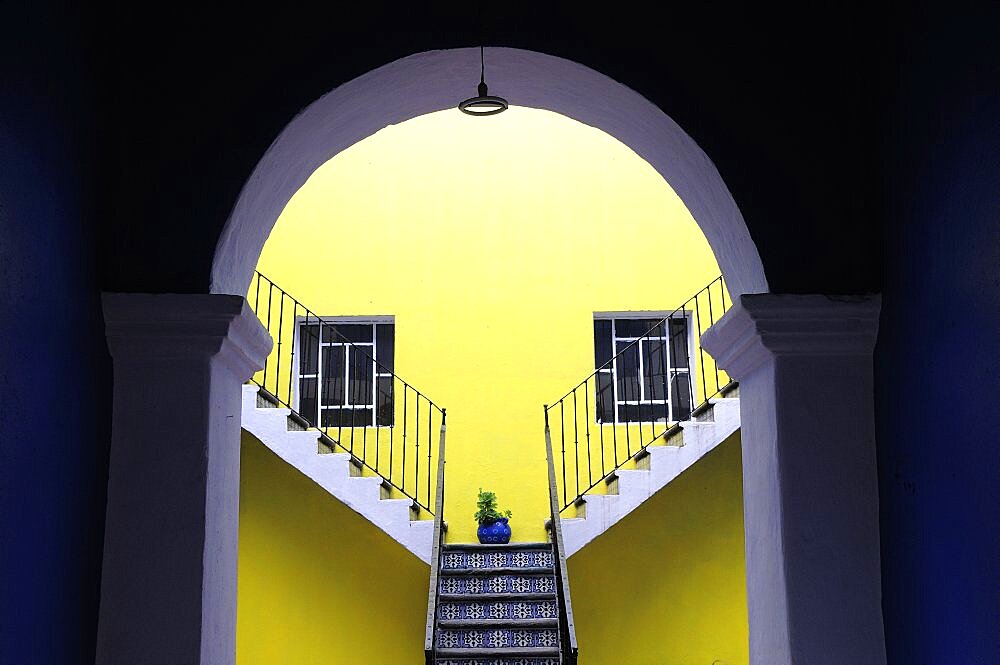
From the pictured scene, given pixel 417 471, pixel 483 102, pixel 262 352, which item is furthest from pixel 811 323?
pixel 417 471

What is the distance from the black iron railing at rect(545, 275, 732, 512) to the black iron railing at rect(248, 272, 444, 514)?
51.6 inches

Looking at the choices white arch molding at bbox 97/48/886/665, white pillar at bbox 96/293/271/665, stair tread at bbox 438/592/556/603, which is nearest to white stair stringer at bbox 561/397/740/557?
stair tread at bbox 438/592/556/603

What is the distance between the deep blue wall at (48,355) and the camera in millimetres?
3031

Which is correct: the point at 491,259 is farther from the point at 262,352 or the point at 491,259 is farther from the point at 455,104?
the point at 262,352

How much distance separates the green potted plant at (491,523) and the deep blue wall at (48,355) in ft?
20.6

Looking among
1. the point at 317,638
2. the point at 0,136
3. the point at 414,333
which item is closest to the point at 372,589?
the point at 317,638

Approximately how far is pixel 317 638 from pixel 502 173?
15.9 ft

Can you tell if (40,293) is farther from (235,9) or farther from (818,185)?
(818,185)

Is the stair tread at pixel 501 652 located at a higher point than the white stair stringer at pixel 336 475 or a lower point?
lower

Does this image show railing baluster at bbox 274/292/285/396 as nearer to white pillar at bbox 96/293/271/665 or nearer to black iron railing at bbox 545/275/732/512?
black iron railing at bbox 545/275/732/512

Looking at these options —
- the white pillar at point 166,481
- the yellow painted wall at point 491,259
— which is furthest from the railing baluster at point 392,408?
the white pillar at point 166,481

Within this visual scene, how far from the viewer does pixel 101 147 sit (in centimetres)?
381

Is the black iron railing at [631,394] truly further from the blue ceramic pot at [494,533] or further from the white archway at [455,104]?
the white archway at [455,104]

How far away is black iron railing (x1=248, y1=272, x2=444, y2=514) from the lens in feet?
33.8
